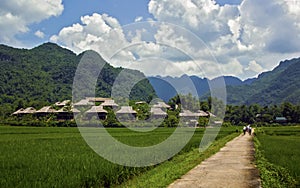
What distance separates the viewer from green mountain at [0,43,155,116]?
235 ft

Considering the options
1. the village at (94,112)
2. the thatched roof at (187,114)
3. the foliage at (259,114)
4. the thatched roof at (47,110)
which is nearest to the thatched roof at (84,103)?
the village at (94,112)

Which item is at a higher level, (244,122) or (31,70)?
(31,70)

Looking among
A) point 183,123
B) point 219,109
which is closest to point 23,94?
point 183,123

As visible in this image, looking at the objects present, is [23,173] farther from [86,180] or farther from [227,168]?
[227,168]

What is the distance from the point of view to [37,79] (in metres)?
88.2

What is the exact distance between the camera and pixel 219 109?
3469 inches

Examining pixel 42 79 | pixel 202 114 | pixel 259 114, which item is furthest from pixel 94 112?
pixel 259 114

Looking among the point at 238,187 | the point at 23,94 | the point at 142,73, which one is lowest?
the point at 238,187

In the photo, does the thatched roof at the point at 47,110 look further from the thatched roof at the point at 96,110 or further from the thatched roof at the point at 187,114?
the thatched roof at the point at 187,114

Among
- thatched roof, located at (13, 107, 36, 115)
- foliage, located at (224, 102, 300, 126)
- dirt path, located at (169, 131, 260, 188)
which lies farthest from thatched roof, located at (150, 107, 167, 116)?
dirt path, located at (169, 131, 260, 188)

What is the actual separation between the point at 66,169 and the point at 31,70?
90555 millimetres

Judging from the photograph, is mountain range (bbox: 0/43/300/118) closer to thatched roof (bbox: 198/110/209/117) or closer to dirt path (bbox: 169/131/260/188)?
thatched roof (bbox: 198/110/209/117)

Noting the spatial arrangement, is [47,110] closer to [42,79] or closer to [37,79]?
[37,79]

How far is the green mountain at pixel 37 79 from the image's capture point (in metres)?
71.7
